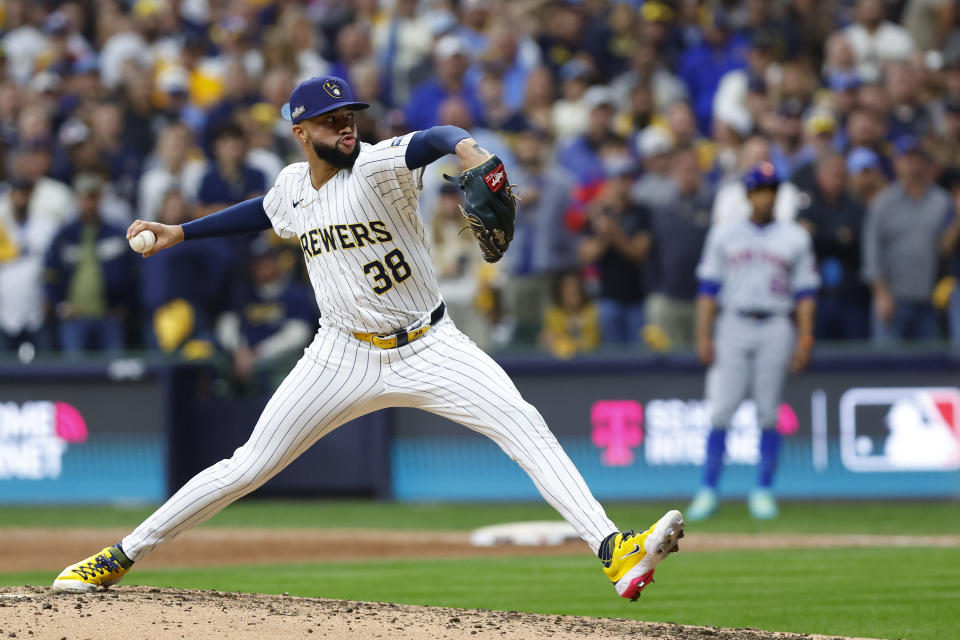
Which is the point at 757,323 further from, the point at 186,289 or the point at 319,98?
the point at 319,98

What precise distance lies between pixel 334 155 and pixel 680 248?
6.92m

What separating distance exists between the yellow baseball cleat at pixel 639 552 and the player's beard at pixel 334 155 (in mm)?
1780

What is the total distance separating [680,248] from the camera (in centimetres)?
1220

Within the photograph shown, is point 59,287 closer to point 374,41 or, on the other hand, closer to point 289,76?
point 289,76

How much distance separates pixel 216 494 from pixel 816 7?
10.6 m

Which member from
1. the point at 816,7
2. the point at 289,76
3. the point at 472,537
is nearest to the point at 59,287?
the point at 289,76

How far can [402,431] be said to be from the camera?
12.8 metres

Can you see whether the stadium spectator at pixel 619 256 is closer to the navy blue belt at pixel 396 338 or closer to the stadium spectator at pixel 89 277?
the stadium spectator at pixel 89 277

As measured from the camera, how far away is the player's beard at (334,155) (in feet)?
18.5

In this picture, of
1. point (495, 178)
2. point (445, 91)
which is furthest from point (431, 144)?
point (445, 91)

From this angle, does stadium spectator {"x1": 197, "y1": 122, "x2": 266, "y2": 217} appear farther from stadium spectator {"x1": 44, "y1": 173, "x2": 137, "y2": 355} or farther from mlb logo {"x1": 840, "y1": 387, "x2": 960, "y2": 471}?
mlb logo {"x1": 840, "y1": 387, "x2": 960, "y2": 471}

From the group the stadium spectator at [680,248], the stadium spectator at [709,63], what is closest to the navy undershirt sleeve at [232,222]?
the stadium spectator at [680,248]

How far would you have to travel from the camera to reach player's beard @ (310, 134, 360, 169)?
5648mm

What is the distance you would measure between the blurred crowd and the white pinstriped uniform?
6.59 metres
